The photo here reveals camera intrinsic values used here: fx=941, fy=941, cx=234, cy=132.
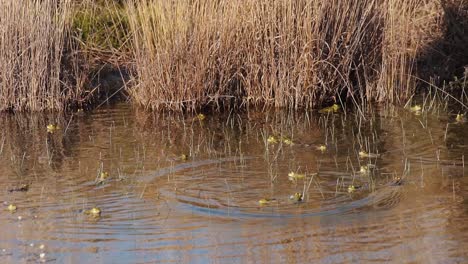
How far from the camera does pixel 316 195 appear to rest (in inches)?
282

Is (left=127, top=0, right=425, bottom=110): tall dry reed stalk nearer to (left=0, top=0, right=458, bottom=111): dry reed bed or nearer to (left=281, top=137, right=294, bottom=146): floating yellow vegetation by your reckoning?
(left=0, top=0, right=458, bottom=111): dry reed bed

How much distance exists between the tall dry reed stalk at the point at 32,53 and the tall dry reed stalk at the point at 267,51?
0.90 m

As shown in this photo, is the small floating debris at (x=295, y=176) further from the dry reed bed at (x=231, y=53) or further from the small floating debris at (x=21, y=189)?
the dry reed bed at (x=231, y=53)

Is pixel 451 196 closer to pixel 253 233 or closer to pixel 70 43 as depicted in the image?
pixel 253 233

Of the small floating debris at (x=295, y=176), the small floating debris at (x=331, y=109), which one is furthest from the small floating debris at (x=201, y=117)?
the small floating debris at (x=295, y=176)

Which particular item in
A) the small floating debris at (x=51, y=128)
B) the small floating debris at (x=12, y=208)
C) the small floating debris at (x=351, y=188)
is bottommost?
the small floating debris at (x=12, y=208)

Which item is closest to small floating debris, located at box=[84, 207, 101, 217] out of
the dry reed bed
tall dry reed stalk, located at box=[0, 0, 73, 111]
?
the dry reed bed

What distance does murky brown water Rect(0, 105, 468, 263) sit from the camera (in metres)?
5.97

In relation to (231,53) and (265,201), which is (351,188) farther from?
(231,53)

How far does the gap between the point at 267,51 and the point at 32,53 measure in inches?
106

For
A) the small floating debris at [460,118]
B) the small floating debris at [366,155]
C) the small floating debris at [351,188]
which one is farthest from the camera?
the small floating debris at [460,118]

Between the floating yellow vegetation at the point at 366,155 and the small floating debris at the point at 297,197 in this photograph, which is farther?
the floating yellow vegetation at the point at 366,155

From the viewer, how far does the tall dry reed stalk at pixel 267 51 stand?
34.3ft

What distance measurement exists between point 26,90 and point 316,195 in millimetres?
5038
